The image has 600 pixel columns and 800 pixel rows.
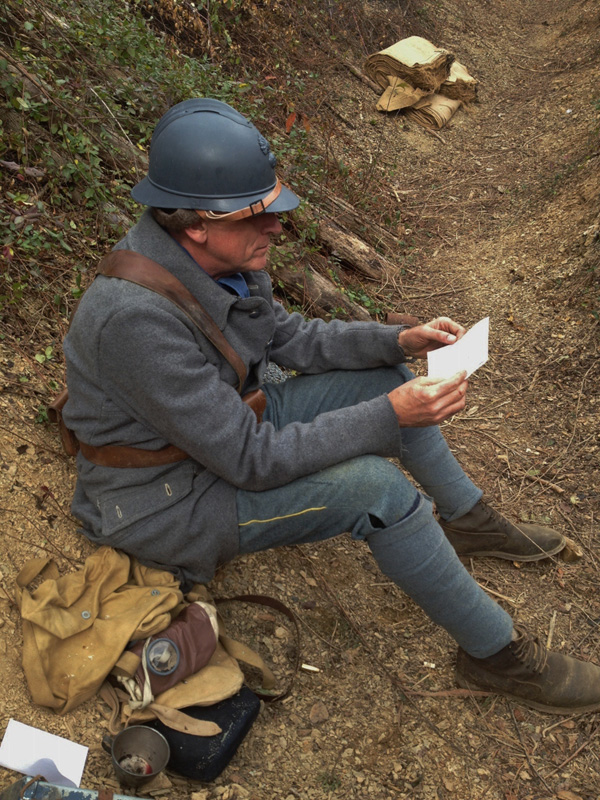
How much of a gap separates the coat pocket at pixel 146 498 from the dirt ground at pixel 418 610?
37 cm

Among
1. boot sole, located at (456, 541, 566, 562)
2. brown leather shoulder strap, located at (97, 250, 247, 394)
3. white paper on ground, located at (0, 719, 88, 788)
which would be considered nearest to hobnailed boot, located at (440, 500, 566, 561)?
boot sole, located at (456, 541, 566, 562)

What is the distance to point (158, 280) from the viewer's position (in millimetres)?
1875

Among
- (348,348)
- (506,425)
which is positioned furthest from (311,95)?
(348,348)

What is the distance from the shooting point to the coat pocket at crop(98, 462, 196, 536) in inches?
79.0

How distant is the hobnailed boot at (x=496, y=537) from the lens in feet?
9.27

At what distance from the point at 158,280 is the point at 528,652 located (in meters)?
1.71

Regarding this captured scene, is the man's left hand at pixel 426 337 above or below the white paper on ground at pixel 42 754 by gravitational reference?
above

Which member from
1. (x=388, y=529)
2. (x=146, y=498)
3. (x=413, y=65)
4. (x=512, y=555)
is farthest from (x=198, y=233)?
(x=413, y=65)

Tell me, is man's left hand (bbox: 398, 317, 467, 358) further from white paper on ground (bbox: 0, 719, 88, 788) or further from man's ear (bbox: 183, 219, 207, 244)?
white paper on ground (bbox: 0, 719, 88, 788)

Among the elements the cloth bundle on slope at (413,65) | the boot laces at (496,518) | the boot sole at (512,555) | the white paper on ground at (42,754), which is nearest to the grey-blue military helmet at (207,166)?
the white paper on ground at (42,754)

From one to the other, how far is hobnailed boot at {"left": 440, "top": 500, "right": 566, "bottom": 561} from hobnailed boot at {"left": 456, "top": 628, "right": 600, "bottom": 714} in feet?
1.87

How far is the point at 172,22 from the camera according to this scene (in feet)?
19.7

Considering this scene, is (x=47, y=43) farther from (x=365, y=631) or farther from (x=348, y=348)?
(x=365, y=631)

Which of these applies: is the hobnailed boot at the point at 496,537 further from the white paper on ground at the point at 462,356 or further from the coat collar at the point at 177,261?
the coat collar at the point at 177,261
